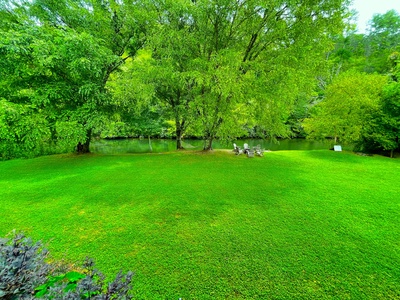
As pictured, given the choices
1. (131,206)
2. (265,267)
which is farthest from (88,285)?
(131,206)

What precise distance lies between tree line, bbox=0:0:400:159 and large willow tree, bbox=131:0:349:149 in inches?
1.4

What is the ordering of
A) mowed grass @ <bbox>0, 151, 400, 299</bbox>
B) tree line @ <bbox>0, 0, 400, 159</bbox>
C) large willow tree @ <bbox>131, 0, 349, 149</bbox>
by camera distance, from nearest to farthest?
mowed grass @ <bbox>0, 151, 400, 299</bbox>
tree line @ <bbox>0, 0, 400, 159</bbox>
large willow tree @ <bbox>131, 0, 349, 149</bbox>

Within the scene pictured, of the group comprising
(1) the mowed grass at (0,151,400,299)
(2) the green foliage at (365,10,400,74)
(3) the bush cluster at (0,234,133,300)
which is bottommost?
(1) the mowed grass at (0,151,400,299)

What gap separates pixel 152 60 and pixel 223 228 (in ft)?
24.0

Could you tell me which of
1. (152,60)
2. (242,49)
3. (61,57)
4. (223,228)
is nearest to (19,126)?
(61,57)

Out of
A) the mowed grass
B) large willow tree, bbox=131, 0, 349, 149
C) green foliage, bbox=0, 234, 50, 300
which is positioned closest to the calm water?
large willow tree, bbox=131, 0, 349, 149

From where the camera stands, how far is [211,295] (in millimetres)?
1813

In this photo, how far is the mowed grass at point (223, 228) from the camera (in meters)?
1.96

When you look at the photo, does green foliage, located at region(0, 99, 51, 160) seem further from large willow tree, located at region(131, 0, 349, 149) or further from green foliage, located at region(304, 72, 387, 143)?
green foliage, located at region(304, 72, 387, 143)

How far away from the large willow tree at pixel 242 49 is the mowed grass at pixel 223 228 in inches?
127

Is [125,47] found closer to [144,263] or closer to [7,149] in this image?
[7,149]

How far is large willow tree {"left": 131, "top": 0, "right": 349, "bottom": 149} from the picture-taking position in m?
6.50

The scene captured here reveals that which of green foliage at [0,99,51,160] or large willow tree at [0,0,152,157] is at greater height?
large willow tree at [0,0,152,157]

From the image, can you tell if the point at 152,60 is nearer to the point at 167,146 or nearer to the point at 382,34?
the point at 167,146
